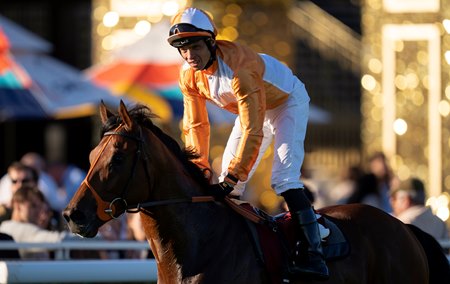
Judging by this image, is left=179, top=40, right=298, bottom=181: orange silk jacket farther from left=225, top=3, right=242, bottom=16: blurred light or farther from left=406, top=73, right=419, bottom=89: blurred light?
left=225, top=3, right=242, bottom=16: blurred light

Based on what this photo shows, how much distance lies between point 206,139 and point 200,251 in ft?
A: 2.28

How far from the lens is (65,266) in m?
8.00

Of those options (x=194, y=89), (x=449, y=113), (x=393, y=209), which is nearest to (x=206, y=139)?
(x=194, y=89)

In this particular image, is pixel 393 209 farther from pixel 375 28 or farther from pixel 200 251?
pixel 200 251

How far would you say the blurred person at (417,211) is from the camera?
9.52 m

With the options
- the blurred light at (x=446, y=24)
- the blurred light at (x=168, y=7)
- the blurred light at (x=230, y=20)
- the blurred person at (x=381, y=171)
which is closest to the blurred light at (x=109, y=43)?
the blurred light at (x=168, y=7)

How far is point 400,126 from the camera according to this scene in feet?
44.8

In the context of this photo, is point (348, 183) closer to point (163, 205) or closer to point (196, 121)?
point (196, 121)

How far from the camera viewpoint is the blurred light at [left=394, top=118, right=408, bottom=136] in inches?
536

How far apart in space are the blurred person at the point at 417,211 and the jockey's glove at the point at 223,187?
10.8ft

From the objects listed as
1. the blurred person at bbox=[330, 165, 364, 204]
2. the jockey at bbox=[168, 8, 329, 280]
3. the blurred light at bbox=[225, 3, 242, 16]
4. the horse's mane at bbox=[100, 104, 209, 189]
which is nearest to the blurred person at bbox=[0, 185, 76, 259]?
the jockey at bbox=[168, 8, 329, 280]

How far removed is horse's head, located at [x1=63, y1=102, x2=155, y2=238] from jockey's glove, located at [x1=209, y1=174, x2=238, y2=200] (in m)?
0.37

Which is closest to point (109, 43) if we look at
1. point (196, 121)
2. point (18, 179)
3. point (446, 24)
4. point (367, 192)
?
point (446, 24)

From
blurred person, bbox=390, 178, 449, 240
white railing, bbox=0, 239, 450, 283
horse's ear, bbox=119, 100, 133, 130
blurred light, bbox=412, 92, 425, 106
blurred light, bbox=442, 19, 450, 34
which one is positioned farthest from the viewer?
blurred light, bbox=412, 92, 425, 106
